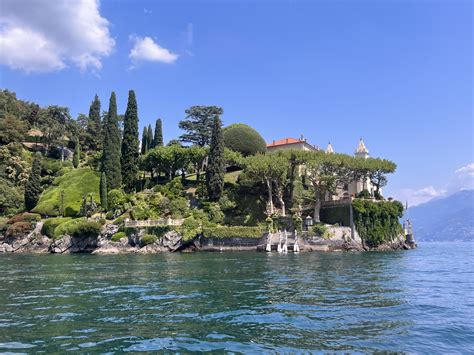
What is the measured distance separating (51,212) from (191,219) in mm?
27946

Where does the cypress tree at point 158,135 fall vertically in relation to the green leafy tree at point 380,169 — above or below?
above

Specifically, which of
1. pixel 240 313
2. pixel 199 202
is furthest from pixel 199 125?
pixel 240 313

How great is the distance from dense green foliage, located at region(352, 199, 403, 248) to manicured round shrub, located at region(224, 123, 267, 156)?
89.0ft

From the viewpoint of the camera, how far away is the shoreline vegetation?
57062mm

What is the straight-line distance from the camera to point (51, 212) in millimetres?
68625

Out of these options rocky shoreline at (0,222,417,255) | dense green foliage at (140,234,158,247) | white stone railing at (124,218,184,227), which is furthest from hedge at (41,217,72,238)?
dense green foliage at (140,234,158,247)

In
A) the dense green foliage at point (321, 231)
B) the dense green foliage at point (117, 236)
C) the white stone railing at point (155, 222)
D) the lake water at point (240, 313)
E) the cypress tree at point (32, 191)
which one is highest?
the cypress tree at point (32, 191)

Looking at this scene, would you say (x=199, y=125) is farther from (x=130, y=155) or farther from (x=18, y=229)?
(x=18, y=229)

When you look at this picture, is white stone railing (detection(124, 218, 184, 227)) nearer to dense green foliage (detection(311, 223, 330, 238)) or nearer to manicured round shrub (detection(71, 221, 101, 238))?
manicured round shrub (detection(71, 221, 101, 238))

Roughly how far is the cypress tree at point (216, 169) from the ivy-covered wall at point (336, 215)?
17.5m

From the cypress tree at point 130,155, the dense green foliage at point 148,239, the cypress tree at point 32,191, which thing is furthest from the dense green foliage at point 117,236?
the cypress tree at point 32,191

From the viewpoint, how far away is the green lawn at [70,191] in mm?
68688

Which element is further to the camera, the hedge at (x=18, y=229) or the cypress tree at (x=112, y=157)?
the cypress tree at (x=112, y=157)

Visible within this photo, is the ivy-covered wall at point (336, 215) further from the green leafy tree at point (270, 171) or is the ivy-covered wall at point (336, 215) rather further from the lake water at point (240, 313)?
the lake water at point (240, 313)
